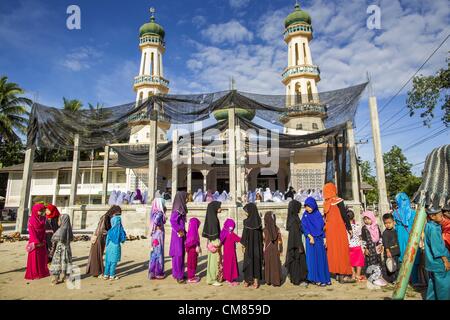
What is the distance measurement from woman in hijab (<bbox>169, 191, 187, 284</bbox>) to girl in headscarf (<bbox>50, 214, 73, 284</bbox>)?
1831 millimetres

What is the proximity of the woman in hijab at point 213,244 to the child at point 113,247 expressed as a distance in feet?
5.13

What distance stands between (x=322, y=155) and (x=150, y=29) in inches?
705

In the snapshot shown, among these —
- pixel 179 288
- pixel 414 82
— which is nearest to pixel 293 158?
pixel 414 82

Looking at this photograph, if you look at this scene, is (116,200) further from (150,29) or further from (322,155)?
(150,29)

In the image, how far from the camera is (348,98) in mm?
8719

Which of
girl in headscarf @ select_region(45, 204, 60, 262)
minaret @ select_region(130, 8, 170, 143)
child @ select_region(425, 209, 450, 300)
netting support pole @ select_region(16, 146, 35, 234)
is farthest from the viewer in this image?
minaret @ select_region(130, 8, 170, 143)

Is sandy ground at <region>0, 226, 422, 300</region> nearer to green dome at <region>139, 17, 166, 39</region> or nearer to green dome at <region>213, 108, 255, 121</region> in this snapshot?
green dome at <region>213, 108, 255, 121</region>

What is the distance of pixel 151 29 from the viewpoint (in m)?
24.2

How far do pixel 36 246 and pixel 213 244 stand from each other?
3.17 m

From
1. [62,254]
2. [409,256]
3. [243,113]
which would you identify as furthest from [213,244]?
[243,113]

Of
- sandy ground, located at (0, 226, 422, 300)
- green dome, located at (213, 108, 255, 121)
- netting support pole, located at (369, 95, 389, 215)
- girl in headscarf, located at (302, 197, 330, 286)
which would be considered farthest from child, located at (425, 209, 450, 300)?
green dome, located at (213, 108, 255, 121)

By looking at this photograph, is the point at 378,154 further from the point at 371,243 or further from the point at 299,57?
the point at 299,57

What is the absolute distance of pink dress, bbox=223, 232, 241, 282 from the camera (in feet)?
15.5

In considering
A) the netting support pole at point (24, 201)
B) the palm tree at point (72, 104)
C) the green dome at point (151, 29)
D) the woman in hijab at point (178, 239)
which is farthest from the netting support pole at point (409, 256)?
the palm tree at point (72, 104)
